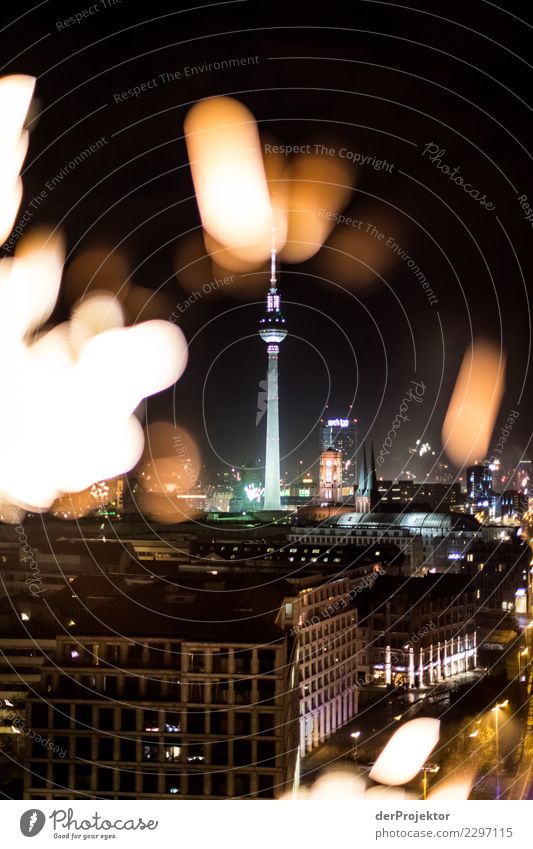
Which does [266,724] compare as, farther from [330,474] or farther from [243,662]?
[330,474]

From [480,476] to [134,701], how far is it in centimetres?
3459

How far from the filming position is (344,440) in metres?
46.2

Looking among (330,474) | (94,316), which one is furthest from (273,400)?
(94,316)

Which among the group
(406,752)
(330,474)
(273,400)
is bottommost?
(406,752)

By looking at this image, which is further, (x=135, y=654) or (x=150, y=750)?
(x=135, y=654)

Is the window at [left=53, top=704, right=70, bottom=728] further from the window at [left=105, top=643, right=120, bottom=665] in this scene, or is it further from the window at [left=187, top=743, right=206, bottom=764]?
the window at [left=187, top=743, right=206, bottom=764]

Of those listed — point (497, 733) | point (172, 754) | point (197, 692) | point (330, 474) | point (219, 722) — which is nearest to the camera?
point (172, 754)

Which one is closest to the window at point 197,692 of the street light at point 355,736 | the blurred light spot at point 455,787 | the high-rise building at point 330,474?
the blurred light spot at point 455,787

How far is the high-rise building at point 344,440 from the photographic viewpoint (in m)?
42.2

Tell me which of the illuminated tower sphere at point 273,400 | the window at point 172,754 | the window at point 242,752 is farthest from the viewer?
the illuminated tower sphere at point 273,400

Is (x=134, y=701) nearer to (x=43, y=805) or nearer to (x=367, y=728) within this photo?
(x=43, y=805)

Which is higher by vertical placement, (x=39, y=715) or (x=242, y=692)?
(x=242, y=692)

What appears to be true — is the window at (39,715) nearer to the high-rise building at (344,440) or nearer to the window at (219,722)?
the window at (219,722)

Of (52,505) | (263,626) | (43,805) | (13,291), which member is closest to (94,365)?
(13,291)
